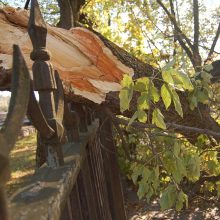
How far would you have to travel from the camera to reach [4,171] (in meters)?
0.52

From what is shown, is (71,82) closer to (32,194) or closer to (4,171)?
(32,194)

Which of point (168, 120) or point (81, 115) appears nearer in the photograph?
point (81, 115)

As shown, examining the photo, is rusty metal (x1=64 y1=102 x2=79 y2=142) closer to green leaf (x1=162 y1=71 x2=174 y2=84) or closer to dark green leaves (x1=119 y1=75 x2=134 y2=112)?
dark green leaves (x1=119 y1=75 x2=134 y2=112)

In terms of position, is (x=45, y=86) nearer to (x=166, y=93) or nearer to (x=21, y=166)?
(x=166, y=93)

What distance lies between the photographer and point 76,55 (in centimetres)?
288

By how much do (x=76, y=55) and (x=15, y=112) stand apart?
2201 mm

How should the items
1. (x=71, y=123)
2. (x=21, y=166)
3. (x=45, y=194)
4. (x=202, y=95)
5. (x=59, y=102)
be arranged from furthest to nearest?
(x=21, y=166), (x=202, y=95), (x=71, y=123), (x=59, y=102), (x=45, y=194)

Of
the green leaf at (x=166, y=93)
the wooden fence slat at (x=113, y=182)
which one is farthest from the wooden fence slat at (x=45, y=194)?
the wooden fence slat at (x=113, y=182)

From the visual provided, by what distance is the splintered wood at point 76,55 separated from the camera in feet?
8.61

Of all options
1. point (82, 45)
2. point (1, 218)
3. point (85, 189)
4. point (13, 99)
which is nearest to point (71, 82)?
point (82, 45)

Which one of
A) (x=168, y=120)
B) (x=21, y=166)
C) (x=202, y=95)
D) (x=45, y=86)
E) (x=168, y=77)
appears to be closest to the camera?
(x=45, y=86)

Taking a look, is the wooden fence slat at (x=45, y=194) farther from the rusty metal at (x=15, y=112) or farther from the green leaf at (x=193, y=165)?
the green leaf at (x=193, y=165)

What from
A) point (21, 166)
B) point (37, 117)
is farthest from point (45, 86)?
point (21, 166)

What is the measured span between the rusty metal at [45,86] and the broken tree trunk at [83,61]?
929 mm
